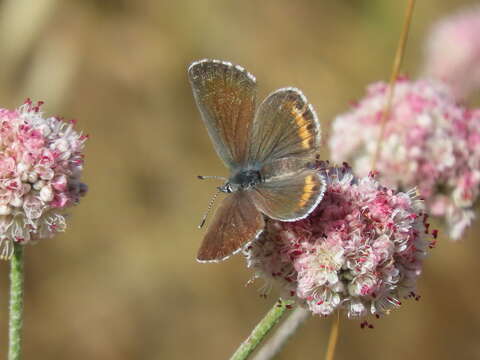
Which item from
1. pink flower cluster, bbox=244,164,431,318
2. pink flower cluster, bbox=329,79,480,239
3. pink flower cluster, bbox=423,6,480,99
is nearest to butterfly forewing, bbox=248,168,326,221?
pink flower cluster, bbox=244,164,431,318

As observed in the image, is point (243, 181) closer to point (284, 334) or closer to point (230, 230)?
point (230, 230)

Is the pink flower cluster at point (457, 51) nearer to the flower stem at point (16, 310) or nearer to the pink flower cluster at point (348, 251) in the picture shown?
the pink flower cluster at point (348, 251)

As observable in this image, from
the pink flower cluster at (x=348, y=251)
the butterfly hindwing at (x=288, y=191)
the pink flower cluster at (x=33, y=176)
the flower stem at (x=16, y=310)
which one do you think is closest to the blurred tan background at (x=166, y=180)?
the pink flower cluster at (x=33, y=176)

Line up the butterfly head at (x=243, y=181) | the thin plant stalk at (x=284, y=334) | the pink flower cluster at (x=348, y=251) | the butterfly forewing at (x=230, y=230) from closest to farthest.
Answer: the butterfly forewing at (x=230, y=230)
the pink flower cluster at (x=348, y=251)
the butterfly head at (x=243, y=181)
the thin plant stalk at (x=284, y=334)

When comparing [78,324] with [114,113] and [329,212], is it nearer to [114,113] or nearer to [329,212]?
[114,113]

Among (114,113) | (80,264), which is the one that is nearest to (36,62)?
(114,113)

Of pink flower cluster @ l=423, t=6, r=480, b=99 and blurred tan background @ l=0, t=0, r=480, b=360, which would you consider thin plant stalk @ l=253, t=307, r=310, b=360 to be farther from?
pink flower cluster @ l=423, t=6, r=480, b=99

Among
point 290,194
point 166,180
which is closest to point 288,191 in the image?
point 290,194

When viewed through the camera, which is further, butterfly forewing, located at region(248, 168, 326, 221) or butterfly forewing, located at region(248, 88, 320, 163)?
butterfly forewing, located at region(248, 88, 320, 163)
